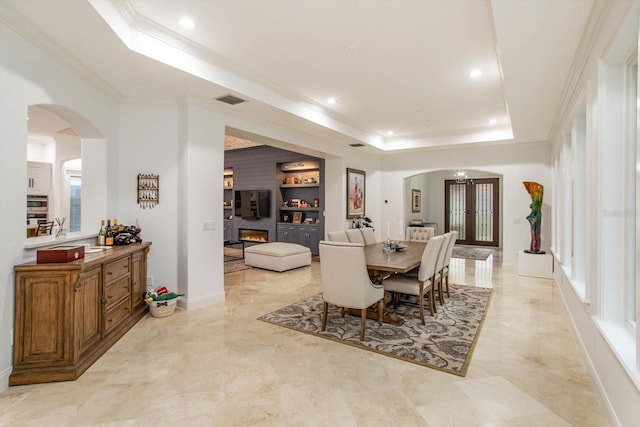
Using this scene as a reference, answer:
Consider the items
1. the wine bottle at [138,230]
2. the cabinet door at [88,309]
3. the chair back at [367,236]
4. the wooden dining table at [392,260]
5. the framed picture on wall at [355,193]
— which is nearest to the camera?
the cabinet door at [88,309]

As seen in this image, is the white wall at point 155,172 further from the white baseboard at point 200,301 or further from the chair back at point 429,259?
the chair back at point 429,259

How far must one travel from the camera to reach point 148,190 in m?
4.21

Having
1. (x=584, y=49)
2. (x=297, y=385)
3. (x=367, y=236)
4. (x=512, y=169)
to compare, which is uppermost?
(x=584, y=49)

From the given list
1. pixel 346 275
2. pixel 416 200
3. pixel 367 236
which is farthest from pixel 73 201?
pixel 416 200

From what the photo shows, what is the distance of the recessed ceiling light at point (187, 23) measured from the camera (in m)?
2.89

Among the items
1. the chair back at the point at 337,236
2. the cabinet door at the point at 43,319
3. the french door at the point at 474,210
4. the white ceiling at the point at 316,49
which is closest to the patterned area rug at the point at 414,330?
the chair back at the point at 337,236

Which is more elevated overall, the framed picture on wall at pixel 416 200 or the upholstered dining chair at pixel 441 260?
the framed picture on wall at pixel 416 200

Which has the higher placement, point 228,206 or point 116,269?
point 228,206

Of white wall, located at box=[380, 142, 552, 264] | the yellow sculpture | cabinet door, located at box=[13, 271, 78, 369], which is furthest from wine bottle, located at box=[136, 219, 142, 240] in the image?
the yellow sculpture

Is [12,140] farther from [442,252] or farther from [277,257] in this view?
[277,257]

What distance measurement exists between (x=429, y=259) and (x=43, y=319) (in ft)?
11.9

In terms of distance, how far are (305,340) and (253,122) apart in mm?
3425

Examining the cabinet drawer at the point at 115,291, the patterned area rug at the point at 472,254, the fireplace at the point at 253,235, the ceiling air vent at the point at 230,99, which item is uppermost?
the ceiling air vent at the point at 230,99

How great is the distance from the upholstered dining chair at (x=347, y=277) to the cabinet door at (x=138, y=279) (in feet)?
7.27
